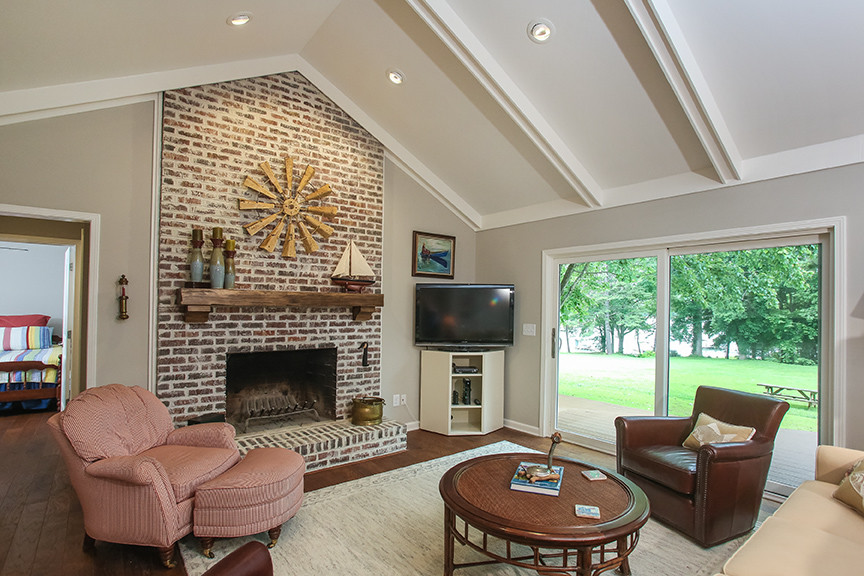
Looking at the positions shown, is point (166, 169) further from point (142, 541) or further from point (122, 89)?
point (142, 541)

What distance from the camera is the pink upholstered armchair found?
2.26m

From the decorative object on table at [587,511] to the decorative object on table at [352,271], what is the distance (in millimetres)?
2861

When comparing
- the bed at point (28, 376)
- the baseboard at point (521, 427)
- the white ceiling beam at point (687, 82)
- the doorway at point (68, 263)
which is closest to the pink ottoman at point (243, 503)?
the doorway at point (68, 263)

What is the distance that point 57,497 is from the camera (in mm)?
3064

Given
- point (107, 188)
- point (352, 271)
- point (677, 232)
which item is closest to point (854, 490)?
point (677, 232)

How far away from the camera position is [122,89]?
334 centimetres

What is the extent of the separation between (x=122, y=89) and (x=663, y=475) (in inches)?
177

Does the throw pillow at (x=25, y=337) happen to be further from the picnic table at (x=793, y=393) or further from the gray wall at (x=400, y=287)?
the picnic table at (x=793, y=393)

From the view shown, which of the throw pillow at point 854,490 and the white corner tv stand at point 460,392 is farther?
the white corner tv stand at point 460,392

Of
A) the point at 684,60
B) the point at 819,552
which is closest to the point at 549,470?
the point at 819,552

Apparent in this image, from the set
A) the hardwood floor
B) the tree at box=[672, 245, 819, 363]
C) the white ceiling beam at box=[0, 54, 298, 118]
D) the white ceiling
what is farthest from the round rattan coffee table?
the white ceiling beam at box=[0, 54, 298, 118]

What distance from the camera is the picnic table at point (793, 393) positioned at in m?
3.15

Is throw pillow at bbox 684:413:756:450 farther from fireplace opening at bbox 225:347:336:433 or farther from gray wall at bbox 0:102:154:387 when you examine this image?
gray wall at bbox 0:102:154:387

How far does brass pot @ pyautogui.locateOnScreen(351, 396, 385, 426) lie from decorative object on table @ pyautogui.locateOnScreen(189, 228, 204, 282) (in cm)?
175
